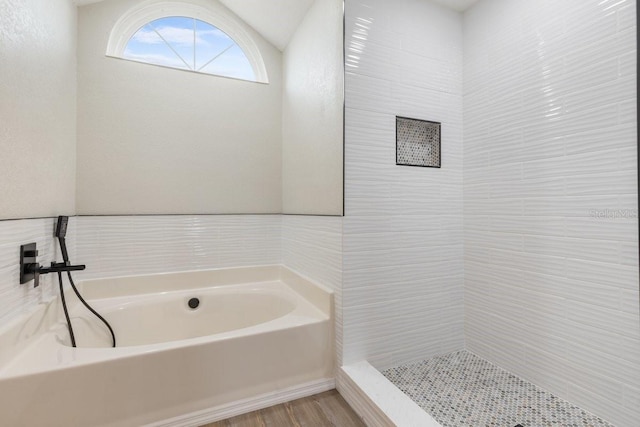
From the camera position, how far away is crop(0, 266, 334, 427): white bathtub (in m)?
1.13

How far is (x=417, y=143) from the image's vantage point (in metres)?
1.80

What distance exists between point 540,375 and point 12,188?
101 inches

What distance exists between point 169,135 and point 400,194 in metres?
1.68

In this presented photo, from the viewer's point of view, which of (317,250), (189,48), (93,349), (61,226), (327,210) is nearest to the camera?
(93,349)

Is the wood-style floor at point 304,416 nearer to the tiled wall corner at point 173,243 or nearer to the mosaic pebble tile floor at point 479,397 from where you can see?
the mosaic pebble tile floor at point 479,397

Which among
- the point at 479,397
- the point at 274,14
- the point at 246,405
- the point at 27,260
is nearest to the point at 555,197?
the point at 479,397

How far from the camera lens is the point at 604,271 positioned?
1216mm

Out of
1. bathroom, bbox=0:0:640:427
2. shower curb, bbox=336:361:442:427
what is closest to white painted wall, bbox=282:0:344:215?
bathroom, bbox=0:0:640:427

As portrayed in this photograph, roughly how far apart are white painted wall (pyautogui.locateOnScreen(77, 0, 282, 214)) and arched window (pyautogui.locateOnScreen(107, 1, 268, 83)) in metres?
0.07

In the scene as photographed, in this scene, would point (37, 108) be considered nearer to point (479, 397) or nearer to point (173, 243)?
point (173, 243)

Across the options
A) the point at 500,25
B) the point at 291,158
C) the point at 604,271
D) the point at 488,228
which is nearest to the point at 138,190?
the point at 291,158

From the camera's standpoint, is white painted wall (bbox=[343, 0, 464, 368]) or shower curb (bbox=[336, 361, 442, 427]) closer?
shower curb (bbox=[336, 361, 442, 427])

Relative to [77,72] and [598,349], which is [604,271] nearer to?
[598,349]

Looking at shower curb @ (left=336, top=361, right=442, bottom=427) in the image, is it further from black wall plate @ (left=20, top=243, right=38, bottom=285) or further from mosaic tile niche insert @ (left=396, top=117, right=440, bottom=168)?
black wall plate @ (left=20, top=243, right=38, bottom=285)
